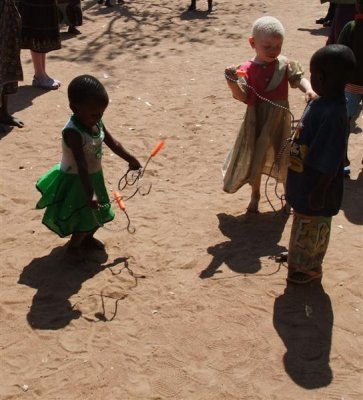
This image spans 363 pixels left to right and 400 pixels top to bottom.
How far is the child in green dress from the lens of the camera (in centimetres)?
387

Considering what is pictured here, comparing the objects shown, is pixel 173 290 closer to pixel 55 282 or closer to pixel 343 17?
pixel 55 282

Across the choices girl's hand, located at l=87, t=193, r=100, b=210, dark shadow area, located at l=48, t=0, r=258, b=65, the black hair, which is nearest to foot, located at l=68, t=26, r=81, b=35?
dark shadow area, located at l=48, t=0, r=258, b=65

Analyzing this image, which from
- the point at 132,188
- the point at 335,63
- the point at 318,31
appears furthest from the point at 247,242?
the point at 318,31

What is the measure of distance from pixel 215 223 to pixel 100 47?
5033 mm

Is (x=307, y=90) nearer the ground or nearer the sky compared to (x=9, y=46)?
nearer the sky

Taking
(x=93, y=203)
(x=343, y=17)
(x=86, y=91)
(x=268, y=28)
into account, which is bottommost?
(x=93, y=203)

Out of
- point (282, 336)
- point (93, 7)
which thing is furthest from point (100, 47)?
point (282, 336)

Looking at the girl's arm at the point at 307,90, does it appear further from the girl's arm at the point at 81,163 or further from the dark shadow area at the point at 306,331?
the girl's arm at the point at 81,163

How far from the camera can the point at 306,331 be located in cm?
374

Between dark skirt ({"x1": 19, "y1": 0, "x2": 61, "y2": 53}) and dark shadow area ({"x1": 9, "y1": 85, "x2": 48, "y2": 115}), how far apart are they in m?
0.46

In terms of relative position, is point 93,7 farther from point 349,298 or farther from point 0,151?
point 349,298

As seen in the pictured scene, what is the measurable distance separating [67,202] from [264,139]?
4.72 ft

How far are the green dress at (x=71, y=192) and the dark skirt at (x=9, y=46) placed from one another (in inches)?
103

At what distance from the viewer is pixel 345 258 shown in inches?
175
